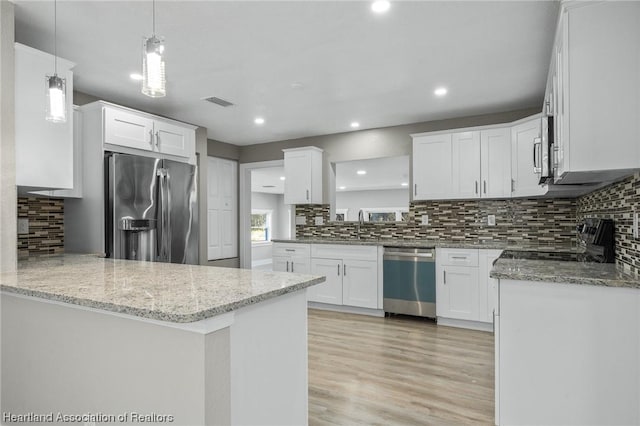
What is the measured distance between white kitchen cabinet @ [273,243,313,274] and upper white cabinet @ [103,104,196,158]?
5.69ft

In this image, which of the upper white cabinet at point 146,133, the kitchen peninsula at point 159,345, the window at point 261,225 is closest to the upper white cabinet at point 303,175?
the upper white cabinet at point 146,133

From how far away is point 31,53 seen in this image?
231 cm

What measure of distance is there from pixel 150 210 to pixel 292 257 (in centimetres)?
208

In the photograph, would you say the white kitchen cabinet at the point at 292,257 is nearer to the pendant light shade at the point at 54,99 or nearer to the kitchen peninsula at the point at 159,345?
the kitchen peninsula at the point at 159,345

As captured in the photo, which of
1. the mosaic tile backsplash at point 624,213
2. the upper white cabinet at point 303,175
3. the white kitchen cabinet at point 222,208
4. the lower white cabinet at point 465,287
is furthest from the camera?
the white kitchen cabinet at point 222,208

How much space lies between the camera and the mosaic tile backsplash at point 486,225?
405 cm

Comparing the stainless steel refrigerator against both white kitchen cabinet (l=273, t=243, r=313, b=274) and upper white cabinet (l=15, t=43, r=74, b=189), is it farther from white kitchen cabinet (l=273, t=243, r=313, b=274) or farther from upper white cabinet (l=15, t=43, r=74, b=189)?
white kitchen cabinet (l=273, t=243, r=313, b=274)

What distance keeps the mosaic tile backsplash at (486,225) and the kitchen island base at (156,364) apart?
3382 millimetres

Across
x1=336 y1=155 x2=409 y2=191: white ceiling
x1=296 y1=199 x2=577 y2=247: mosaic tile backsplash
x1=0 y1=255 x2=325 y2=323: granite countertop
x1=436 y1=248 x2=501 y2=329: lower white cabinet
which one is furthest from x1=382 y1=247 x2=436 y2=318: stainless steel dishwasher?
x1=0 y1=255 x2=325 y2=323: granite countertop

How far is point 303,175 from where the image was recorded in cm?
523

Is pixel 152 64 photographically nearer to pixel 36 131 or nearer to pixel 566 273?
pixel 36 131

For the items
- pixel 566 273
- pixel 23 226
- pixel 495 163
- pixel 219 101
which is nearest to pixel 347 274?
pixel 495 163

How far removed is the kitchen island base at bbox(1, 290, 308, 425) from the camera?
116cm

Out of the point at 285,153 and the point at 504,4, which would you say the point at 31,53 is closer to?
the point at 504,4
